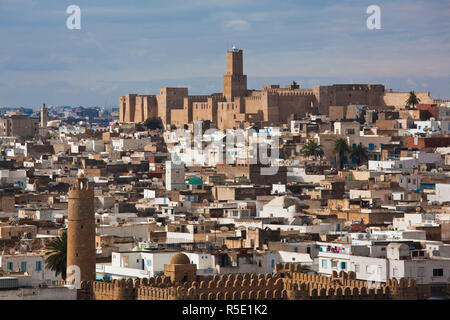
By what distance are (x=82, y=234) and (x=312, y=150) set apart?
157 feet

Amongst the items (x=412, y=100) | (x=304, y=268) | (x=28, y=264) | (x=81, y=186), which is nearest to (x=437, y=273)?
(x=304, y=268)

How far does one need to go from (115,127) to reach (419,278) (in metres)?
84.9

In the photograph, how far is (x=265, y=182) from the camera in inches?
2655

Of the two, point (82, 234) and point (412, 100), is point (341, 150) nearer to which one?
point (412, 100)

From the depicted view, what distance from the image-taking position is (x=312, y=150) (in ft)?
262

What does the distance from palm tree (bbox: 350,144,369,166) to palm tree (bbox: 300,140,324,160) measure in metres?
2.02

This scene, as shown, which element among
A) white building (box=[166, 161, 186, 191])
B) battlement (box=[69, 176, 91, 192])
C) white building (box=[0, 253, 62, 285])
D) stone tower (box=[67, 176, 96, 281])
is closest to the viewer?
stone tower (box=[67, 176, 96, 281])

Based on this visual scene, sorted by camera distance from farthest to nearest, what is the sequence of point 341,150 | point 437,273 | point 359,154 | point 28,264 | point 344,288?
point 341,150
point 359,154
point 28,264
point 437,273
point 344,288

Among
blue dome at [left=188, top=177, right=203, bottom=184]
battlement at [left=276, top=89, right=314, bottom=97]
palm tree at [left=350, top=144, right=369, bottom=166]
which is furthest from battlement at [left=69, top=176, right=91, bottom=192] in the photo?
battlement at [left=276, top=89, right=314, bottom=97]

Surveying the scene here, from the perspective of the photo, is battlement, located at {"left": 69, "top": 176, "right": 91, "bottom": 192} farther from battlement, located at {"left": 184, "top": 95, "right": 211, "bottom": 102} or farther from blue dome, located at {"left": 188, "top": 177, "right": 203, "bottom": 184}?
battlement, located at {"left": 184, "top": 95, "right": 211, "bottom": 102}

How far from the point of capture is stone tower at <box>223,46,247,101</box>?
116188 mm
